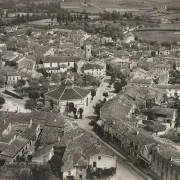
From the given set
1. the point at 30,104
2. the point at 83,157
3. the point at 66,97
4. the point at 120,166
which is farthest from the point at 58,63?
the point at 83,157

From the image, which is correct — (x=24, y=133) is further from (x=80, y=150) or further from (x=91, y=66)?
(x=91, y=66)

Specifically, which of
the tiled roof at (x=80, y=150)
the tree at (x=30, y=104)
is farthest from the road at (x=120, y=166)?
the tree at (x=30, y=104)

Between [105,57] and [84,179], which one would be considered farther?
[105,57]

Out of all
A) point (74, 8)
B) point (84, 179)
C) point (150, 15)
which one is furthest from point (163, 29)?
point (84, 179)

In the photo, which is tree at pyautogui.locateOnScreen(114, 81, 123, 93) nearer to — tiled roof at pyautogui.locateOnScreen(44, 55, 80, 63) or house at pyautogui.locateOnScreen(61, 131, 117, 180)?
tiled roof at pyautogui.locateOnScreen(44, 55, 80, 63)

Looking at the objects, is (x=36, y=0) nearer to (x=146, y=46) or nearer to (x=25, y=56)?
(x=146, y=46)
